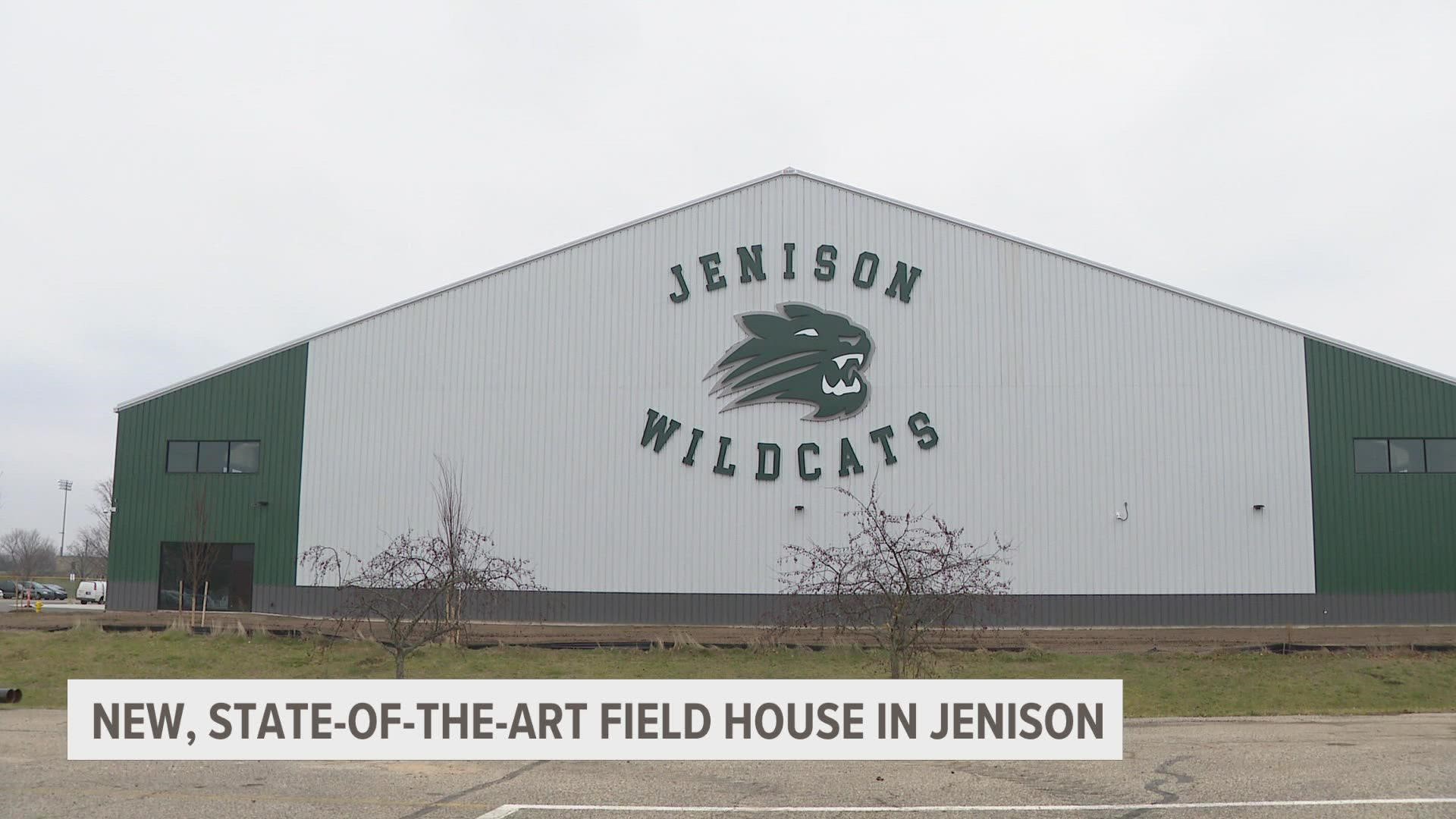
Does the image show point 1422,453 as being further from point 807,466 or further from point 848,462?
point 807,466

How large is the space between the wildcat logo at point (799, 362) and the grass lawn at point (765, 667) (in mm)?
9558

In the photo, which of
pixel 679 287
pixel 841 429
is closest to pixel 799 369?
pixel 841 429

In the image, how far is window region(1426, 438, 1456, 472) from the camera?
Answer: 34281mm

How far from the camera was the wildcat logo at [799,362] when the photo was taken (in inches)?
1374

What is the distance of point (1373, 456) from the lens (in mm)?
34344

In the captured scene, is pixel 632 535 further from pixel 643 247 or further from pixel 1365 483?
pixel 1365 483

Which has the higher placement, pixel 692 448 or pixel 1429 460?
pixel 692 448

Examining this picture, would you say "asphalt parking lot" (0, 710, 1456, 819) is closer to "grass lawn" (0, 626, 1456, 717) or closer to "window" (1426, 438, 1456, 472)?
"grass lawn" (0, 626, 1456, 717)

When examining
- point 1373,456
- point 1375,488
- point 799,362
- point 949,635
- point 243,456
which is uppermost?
point 799,362

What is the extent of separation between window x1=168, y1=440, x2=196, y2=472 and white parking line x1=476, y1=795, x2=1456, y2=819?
3119 centimetres

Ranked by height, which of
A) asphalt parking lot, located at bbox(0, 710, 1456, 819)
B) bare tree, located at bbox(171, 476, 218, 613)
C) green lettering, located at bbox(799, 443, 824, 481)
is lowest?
asphalt parking lot, located at bbox(0, 710, 1456, 819)

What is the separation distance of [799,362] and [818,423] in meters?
1.93

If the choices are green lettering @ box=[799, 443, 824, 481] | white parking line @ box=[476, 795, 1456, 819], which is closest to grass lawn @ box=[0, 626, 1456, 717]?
green lettering @ box=[799, 443, 824, 481]
